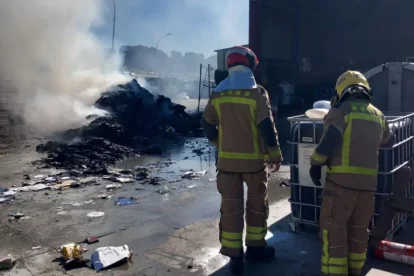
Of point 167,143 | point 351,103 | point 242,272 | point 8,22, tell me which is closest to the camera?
point 351,103

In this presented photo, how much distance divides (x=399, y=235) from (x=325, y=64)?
17771 millimetres

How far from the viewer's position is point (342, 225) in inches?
122

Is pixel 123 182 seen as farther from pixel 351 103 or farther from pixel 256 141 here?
pixel 351 103

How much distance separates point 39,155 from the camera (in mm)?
10398

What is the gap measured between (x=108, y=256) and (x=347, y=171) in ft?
7.73

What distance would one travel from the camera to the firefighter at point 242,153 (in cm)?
361

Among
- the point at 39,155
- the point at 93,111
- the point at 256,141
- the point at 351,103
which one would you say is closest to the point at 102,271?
the point at 256,141

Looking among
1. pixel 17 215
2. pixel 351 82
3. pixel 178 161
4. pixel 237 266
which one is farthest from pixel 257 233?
pixel 178 161

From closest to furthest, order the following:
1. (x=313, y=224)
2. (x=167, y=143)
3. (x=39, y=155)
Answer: (x=313, y=224), (x=39, y=155), (x=167, y=143)

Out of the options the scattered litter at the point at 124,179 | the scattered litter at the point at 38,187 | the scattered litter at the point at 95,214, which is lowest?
the scattered litter at the point at 95,214

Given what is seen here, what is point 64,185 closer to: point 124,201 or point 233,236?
point 124,201

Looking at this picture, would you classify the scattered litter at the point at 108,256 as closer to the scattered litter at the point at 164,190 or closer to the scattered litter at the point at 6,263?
the scattered litter at the point at 6,263

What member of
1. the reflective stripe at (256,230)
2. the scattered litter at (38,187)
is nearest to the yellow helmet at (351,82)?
the reflective stripe at (256,230)

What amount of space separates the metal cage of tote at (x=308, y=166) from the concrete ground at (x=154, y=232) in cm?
24
